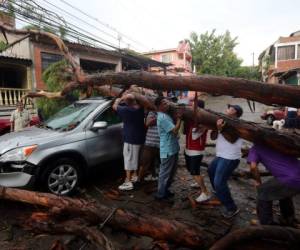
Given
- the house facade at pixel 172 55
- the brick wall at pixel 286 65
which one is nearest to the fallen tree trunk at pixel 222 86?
the brick wall at pixel 286 65

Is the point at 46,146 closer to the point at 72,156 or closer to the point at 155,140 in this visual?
the point at 72,156

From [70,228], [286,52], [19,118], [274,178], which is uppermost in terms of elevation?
[286,52]

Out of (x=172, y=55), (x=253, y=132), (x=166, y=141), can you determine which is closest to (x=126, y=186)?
(x=166, y=141)

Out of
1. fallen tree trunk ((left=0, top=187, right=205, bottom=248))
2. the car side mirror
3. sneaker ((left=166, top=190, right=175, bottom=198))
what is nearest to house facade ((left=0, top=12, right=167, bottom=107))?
the car side mirror

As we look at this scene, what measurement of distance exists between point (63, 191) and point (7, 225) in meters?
1.07

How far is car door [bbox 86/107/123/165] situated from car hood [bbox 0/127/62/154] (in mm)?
634

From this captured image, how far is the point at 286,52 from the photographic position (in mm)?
30141

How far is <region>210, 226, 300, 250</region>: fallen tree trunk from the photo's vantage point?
2615 millimetres

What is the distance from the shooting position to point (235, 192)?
5.15 meters

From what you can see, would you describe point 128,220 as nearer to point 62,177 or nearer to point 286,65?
point 62,177

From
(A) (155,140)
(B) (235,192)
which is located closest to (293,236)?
(B) (235,192)

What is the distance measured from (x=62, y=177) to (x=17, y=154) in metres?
0.84

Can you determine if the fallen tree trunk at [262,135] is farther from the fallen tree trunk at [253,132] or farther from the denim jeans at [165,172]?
the denim jeans at [165,172]

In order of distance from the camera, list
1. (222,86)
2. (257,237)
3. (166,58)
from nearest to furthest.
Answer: (257,237)
(222,86)
(166,58)
